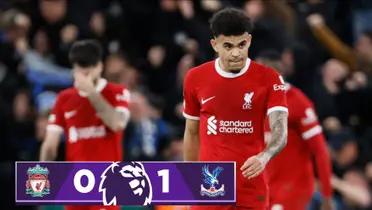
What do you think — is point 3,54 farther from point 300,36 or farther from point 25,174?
point 25,174

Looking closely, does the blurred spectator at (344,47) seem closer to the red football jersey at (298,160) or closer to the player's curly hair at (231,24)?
the red football jersey at (298,160)

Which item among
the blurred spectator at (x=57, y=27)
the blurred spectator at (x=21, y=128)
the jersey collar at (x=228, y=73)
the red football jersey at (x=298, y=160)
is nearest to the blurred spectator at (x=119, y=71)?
the blurred spectator at (x=57, y=27)

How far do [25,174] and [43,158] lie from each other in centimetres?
251

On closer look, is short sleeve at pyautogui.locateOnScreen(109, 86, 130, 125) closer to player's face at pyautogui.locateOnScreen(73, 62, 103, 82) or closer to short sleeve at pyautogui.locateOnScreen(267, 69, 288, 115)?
player's face at pyautogui.locateOnScreen(73, 62, 103, 82)

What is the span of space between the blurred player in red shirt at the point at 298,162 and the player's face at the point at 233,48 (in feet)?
8.23

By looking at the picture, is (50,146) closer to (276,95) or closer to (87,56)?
(87,56)

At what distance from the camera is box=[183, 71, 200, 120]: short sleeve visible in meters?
9.06

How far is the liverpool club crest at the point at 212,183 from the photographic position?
318 inches

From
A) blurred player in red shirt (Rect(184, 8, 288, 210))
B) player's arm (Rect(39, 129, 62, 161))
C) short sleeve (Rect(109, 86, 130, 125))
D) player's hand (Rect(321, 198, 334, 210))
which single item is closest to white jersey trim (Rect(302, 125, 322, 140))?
player's hand (Rect(321, 198, 334, 210))

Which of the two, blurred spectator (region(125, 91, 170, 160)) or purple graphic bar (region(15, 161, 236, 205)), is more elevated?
blurred spectator (region(125, 91, 170, 160))

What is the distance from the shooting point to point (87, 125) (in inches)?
426

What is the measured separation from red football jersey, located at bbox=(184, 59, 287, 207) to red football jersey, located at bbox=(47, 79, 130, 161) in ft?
6.71

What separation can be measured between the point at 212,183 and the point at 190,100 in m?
1.15

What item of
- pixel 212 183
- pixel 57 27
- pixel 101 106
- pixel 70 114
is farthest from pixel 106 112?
pixel 57 27
